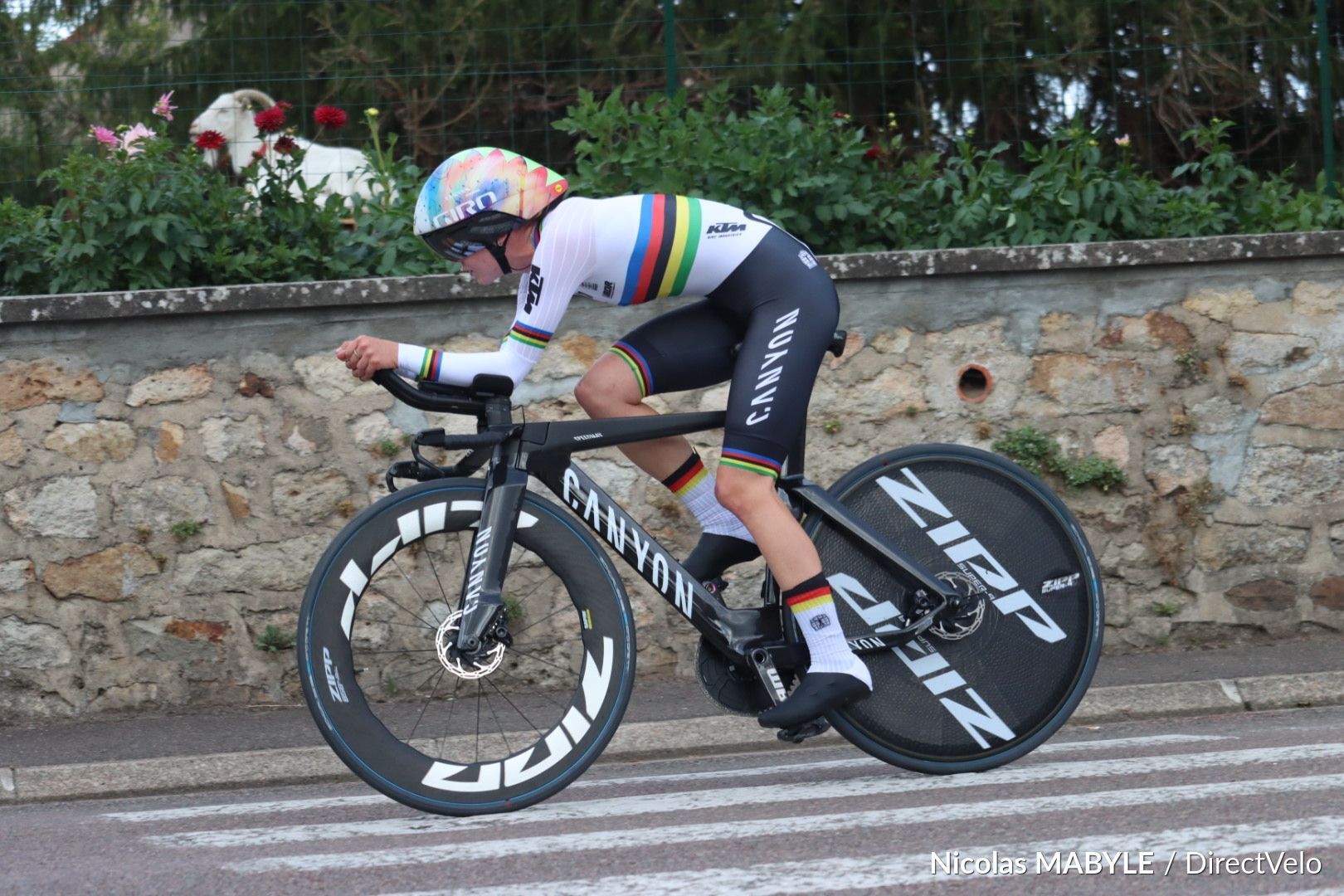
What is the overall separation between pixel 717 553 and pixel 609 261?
86 cm

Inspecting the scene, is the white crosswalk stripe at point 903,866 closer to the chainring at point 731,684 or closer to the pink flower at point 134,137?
the chainring at point 731,684

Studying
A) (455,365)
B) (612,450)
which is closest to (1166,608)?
(612,450)

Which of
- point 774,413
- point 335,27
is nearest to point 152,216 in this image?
point 335,27

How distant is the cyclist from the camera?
391cm

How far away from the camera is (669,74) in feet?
26.3

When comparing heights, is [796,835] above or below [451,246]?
below

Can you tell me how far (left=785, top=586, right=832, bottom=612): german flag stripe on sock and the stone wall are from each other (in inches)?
96.1

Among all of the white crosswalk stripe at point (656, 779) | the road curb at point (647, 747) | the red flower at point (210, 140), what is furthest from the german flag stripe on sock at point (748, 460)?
the red flower at point (210, 140)

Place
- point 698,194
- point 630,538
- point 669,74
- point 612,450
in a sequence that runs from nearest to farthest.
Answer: point 630,538 → point 612,450 → point 698,194 → point 669,74

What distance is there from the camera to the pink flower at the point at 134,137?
6988mm

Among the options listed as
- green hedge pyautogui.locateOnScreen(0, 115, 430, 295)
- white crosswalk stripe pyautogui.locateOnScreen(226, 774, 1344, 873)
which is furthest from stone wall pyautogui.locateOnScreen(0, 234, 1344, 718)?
white crosswalk stripe pyautogui.locateOnScreen(226, 774, 1344, 873)

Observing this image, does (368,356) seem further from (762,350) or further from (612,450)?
(612,450)

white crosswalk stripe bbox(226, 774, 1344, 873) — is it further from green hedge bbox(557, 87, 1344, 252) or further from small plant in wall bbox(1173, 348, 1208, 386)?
green hedge bbox(557, 87, 1344, 252)

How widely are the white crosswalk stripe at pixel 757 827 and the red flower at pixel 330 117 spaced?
4328 mm
